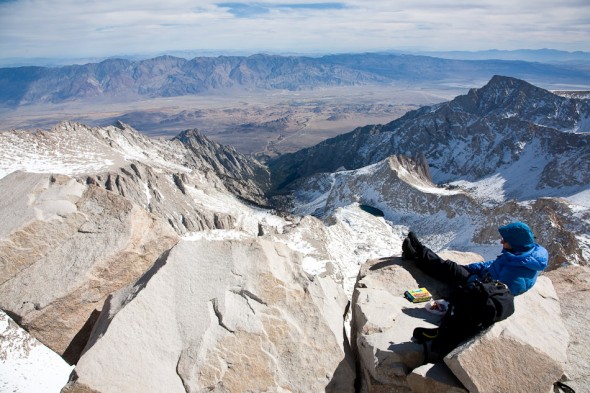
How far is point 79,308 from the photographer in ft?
40.8

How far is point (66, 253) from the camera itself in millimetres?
13367

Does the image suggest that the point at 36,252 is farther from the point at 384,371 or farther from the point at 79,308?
the point at 384,371

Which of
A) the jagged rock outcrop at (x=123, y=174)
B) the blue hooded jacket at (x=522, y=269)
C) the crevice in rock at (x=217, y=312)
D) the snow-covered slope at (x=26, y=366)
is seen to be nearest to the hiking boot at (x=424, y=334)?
the blue hooded jacket at (x=522, y=269)

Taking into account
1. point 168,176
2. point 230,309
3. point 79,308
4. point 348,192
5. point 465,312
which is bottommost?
point 348,192

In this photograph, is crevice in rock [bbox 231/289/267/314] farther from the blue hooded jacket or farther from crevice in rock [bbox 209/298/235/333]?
the blue hooded jacket

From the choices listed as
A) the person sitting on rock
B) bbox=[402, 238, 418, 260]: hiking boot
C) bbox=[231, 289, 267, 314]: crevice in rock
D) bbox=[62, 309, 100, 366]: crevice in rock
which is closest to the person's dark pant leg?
the person sitting on rock

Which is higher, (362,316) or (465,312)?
(465,312)

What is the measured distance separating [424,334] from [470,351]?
124 cm

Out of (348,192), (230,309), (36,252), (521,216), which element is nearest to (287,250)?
(230,309)

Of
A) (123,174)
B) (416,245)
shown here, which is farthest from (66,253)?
(123,174)

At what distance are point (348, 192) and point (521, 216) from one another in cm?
6818

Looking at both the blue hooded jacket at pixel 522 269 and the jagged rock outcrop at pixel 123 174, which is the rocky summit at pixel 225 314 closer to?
the blue hooded jacket at pixel 522 269

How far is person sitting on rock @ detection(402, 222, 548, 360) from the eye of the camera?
9320mm

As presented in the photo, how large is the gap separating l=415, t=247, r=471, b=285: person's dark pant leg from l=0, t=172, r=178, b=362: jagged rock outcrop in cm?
946
